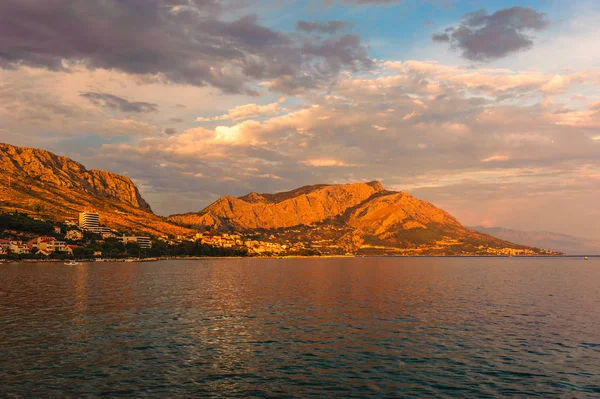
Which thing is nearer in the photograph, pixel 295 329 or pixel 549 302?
pixel 295 329

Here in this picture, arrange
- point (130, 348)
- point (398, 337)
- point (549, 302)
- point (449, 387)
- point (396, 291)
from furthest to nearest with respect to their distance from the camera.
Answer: point (396, 291), point (549, 302), point (398, 337), point (130, 348), point (449, 387)

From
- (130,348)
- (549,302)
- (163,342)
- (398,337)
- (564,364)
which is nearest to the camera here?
(564,364)

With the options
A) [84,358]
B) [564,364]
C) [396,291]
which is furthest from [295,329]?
[396,291]

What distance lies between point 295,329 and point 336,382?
22575 mm

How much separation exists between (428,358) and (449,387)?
8798 millimetres

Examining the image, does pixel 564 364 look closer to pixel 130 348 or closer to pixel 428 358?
pixel 428 358

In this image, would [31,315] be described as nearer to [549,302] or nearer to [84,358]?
[84,358]

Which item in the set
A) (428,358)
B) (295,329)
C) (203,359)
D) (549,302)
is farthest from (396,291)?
(203,359)

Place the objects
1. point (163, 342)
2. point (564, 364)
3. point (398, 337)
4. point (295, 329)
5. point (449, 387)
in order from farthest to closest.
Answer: point (295, 329), point (398, 337), point (163, 342), point (564, 364), point (449, 387)

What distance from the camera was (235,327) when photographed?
190 feet

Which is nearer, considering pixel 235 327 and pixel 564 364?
pixel 564 364

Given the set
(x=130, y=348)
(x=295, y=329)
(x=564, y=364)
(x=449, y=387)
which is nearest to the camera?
(x=449, y=387)

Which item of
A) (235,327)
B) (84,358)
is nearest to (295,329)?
(235,327)

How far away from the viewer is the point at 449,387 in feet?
109
